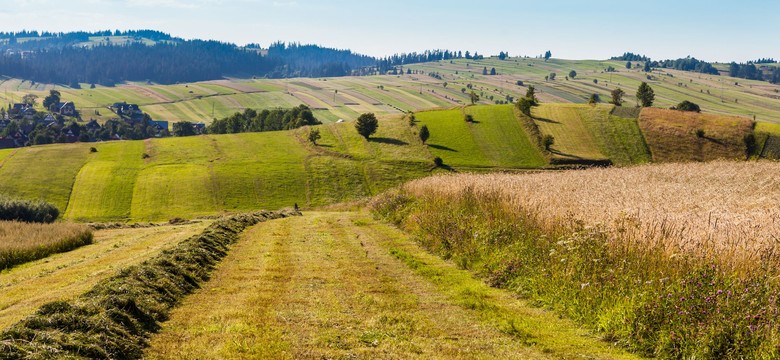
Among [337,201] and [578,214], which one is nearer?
[578,214]

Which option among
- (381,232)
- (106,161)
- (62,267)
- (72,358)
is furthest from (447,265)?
(106,161)

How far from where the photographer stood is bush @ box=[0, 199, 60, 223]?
207 feet

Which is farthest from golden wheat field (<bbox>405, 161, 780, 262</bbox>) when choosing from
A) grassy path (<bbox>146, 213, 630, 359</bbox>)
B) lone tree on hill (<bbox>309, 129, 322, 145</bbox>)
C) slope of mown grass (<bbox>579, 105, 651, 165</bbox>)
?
lone tree on hill (<bbox>309, 129, 322, 145</bbox>)

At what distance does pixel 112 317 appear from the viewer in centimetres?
1200

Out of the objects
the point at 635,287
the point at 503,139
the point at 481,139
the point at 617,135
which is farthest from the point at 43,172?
the point at 617,135

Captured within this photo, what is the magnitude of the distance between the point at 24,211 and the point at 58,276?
171ft

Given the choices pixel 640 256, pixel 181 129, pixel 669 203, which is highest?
pixel 640 256

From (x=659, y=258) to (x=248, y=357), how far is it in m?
10.3

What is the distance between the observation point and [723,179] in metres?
32.7

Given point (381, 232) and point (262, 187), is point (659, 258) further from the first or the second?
point (262, 187)

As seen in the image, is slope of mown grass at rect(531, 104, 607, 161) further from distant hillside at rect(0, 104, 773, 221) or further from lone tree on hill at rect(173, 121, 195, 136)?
lone tree on hill at rect(173, 121, 195, 136)

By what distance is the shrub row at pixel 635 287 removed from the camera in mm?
10875

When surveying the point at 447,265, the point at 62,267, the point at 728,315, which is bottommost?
the point at 62,267

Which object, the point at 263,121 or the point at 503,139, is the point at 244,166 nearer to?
the point at 503,139
